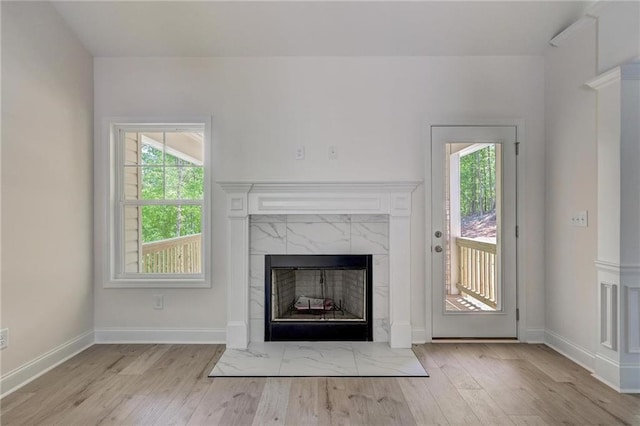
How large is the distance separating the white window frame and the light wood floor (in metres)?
0.70

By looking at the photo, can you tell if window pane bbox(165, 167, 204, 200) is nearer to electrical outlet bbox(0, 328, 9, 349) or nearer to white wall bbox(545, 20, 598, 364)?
electrical outlet bbox(0, 328, 9, 349)

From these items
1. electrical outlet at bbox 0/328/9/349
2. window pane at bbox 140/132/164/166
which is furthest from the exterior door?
electrical outlet at bbox 0/328/9/349

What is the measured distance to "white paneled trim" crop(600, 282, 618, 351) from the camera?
269cm

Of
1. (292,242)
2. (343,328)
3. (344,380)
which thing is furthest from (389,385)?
(292,242)

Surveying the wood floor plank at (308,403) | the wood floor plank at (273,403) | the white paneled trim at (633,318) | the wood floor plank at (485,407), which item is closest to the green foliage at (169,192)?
the wood floor plank at (273,403)

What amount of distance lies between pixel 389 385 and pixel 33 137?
3208 mm

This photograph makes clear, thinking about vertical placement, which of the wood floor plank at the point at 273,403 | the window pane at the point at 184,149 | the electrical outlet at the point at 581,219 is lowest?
the wood floor plank at the point at 273,403

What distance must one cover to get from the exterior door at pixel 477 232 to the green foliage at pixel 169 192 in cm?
230

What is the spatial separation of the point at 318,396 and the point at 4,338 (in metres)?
2.17

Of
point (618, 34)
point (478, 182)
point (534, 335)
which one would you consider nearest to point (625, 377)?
point (534, 335)

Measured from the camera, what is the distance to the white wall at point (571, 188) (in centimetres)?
304

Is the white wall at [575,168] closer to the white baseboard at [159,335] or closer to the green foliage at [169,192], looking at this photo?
the white baseboard at [159,335]

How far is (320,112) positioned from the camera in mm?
3662

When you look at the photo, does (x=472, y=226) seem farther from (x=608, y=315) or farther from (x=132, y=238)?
→ (x=132, y=238)
